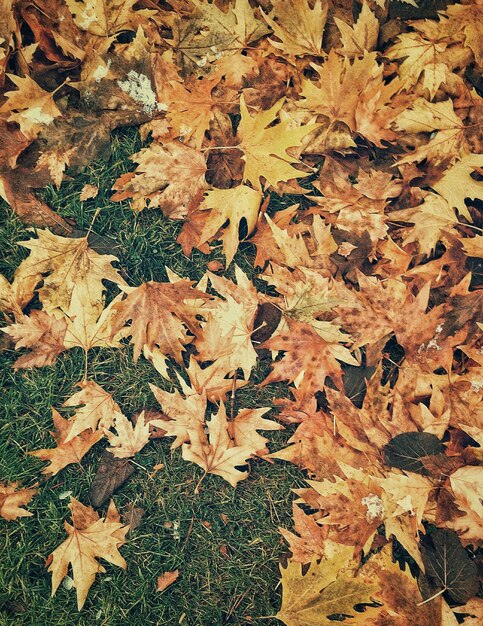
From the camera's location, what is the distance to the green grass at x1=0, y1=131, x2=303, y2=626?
1.91 m

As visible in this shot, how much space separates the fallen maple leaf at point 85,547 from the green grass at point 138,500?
37 mm

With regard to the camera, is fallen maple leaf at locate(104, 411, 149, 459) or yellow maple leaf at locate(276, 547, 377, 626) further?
fallen maple leaf at locate(104, 411, 149, 459)

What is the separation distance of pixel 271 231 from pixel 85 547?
4.51ft

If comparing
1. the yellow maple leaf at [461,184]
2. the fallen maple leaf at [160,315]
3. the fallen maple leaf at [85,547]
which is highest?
the yellow maple leaf at [461,184]

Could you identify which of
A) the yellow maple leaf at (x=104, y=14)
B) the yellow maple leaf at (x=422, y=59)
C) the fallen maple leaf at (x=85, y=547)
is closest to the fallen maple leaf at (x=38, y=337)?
the fallen maple leaf at (x=85, y=547)

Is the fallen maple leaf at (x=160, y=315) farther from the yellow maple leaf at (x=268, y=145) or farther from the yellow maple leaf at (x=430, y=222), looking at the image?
the yellow maple leaf at (x=430, y=222)

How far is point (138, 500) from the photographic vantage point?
6.53 ft

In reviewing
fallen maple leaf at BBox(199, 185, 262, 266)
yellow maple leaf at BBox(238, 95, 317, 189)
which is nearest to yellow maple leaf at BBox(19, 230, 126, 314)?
fallen maple leaf at BBox(199, 185, 262, 266)

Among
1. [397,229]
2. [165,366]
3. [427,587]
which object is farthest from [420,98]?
[427,587]

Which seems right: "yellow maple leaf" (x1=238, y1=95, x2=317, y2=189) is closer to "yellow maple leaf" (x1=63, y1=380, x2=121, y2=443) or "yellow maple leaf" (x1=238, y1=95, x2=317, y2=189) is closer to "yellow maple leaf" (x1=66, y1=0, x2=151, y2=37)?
"yellow maple leaf" (x1=66, y1=0, x2=151, y2=37)

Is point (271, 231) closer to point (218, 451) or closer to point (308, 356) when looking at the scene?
point (308, 356)

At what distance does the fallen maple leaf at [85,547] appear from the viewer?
74.0 inches

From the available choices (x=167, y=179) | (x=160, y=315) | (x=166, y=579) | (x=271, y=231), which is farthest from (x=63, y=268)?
(x=166, y=579)

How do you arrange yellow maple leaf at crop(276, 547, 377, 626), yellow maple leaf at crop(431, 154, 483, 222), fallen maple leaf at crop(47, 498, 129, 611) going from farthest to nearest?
1. yellow maple leaf at crop(431, 154, 483, 222)
2. fallen maple leaf at crop(47, 498, 129, 611)
3. yellow maple leaf at crop(276, 547, 377, 626)
